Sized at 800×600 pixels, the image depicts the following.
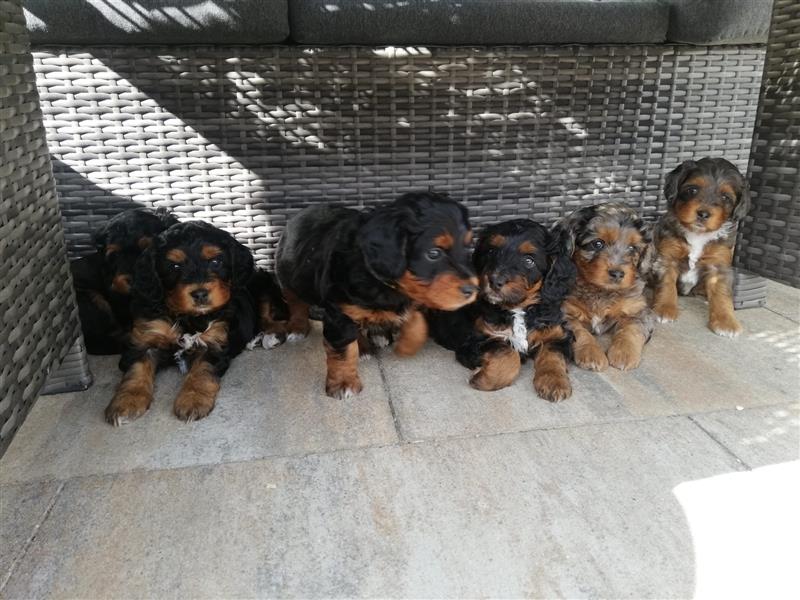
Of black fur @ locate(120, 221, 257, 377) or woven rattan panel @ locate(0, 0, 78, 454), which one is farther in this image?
black fur @ locate(120, 221, 257, 377)

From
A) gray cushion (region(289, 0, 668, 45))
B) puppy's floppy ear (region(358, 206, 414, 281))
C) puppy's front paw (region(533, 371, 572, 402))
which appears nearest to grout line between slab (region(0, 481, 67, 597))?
puppy's floppy ear (region(358, 206, 414, 281))

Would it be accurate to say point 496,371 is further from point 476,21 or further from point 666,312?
point 476,21

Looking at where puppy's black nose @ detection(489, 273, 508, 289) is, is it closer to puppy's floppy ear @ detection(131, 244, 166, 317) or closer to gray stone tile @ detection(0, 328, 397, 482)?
gray stone tile @ detection(0, 328, 397, 482)

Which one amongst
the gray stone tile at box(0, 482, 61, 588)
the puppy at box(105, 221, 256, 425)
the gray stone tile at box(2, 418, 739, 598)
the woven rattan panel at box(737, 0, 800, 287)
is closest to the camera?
the gray stone tile at box(2, 418, 739, 598)

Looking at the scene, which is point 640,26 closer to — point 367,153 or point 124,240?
point 367,153

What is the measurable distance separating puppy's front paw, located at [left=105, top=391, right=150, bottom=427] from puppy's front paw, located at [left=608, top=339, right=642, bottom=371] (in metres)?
2.43

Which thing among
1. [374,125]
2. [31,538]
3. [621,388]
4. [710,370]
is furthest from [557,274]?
[31,538]

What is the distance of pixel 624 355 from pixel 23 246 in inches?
115

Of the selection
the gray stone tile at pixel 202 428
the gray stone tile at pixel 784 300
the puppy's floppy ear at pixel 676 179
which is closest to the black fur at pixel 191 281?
the gray stone tile at pixel 202 428

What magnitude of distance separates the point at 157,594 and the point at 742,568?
72.9 inches

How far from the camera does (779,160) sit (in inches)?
150

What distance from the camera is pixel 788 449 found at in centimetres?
262

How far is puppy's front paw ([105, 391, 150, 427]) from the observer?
9.36 feet

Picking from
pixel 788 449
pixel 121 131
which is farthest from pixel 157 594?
pixel 121 131
